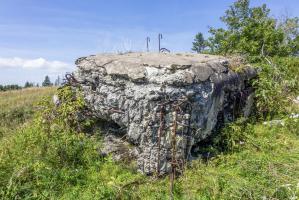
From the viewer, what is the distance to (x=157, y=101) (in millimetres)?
3951

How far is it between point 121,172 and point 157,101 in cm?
103

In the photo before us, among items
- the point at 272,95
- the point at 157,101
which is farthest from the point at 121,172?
A: the point at 272,95

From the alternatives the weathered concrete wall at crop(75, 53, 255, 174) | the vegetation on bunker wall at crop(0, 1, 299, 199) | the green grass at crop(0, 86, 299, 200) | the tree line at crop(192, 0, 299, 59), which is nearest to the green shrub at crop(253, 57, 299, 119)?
the vegetation on bunker wall at crop(0, 1, 299, 199)

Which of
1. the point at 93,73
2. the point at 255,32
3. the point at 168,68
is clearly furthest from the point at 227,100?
the point at 255,32

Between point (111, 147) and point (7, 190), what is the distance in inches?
56.2

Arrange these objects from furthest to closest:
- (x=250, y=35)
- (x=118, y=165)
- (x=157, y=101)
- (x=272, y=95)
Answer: (x=250, y=35), (x=272, y=95), (x=118, y=165), (x=157, y=101)

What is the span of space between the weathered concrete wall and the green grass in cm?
33

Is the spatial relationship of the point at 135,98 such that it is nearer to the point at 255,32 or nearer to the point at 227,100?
the point at 227,100

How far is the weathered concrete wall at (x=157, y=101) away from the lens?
3.94m

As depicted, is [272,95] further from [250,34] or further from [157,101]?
[250,34]

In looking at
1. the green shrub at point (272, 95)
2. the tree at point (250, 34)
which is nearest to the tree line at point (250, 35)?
the tree at point (250, 34)

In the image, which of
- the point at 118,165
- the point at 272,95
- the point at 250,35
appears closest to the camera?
the point at 118,165

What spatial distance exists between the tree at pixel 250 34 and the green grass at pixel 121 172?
9.04 meters

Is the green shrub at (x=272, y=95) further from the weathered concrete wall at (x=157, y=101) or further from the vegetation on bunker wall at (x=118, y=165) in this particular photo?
the weathered concrete wall at (x=157, y=101)
